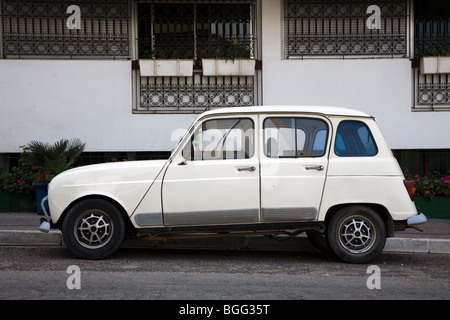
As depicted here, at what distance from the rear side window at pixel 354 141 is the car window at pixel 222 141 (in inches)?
43.2

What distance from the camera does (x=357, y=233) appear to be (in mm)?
6934

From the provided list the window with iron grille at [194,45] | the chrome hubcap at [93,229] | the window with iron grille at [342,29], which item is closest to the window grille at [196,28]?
the window with iron grille at [194,45]

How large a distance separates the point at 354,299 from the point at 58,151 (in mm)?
7719

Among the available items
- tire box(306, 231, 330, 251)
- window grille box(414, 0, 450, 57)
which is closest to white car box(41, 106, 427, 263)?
tire box(306, 231, 330, 251)

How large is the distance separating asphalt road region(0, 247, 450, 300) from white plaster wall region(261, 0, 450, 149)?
4759 mm

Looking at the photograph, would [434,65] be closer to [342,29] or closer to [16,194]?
[342,29]

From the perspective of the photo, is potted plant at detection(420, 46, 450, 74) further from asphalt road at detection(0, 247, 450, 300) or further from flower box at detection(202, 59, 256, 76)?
asphalt road at detection(0, 247, 450, 300)

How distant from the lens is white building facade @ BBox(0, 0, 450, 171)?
11766 millimetres

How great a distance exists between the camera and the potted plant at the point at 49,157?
1089cm

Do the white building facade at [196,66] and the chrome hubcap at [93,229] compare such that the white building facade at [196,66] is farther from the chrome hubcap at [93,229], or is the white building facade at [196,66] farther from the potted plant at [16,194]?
the chrome hubcap at [93,229]

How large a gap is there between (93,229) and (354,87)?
716cm
